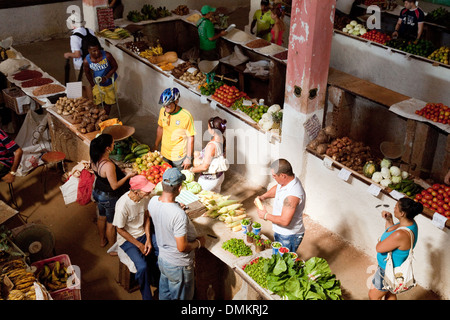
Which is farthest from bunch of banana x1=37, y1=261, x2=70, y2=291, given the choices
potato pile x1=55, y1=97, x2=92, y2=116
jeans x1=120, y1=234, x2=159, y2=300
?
potato pile x1=55, y1=97, x2=92, y2=116

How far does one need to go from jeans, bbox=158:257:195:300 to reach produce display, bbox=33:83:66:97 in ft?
17.0

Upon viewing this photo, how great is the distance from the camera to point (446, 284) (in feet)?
21.6

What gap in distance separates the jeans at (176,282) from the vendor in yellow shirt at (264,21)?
759 centimetres

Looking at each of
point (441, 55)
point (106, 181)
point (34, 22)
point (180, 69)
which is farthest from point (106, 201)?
point (34, 22)

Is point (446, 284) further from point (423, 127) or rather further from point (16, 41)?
point (16, 41)

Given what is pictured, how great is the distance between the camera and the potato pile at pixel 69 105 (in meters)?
8.81

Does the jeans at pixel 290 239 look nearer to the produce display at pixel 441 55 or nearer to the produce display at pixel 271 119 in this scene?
the produce display at pixel 271 119

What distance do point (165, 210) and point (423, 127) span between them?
15.2 feet

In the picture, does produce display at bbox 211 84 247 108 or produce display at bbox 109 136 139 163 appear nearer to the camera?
produce display at bbox 109 136 139 163

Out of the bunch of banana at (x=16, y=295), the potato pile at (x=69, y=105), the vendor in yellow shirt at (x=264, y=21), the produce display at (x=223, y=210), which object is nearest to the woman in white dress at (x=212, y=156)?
the produce display at (x=223, y=210)

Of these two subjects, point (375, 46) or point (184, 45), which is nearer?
point (375, 46)

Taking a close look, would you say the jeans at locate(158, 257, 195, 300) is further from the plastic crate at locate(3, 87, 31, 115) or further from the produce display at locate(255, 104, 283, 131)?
the plastic crate at locate(3, 87, 31, 115)

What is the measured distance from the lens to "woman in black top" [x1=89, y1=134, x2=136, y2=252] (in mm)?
6629

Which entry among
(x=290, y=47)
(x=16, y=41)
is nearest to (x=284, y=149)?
(x=290, y=47)
